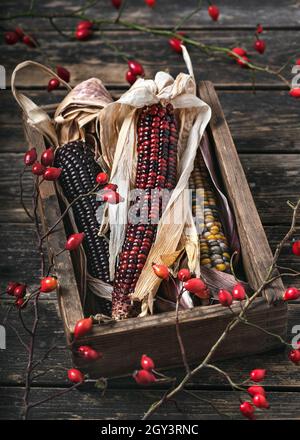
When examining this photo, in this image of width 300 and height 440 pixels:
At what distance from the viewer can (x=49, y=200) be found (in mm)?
1479

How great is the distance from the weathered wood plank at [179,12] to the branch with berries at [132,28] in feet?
0.07

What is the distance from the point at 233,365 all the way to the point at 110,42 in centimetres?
103

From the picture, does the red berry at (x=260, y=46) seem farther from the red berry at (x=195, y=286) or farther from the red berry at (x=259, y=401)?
the red berry at (x=259, y=401)

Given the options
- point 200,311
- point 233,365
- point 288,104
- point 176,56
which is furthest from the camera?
point 176,56

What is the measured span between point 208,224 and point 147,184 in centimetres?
13

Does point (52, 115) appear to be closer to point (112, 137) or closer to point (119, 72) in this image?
point (112, 137)

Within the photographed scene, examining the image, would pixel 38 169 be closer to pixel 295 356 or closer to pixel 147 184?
pixel 147 184

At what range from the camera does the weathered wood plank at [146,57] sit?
2.03 metres

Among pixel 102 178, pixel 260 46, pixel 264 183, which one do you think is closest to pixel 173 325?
pixel 102 178

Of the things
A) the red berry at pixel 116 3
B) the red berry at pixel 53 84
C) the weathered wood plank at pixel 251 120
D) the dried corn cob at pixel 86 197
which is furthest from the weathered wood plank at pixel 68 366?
the red berry at pixel 116 3

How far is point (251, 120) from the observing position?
1912 mm

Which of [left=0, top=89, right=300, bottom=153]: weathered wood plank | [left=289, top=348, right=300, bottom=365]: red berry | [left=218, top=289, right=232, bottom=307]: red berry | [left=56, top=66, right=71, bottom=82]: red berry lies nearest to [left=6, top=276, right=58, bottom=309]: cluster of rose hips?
[left=218, top=289, right=232, bottom=307]: red berry
